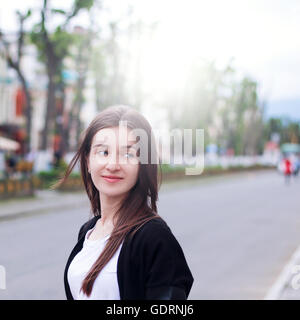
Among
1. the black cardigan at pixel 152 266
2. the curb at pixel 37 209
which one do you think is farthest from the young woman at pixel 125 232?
the curb at pixel 37 209

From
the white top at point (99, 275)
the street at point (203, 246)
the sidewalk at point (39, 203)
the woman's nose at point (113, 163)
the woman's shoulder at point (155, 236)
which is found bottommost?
the sidewalk at point (39, 203)

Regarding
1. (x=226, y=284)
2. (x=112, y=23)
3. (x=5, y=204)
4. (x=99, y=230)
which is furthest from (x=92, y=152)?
(x=112, y=23)

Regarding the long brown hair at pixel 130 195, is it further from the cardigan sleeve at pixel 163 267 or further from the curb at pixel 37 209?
the curb at pixel 37 209

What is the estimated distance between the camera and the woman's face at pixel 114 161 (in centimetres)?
168

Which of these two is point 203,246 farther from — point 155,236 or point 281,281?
point 155,236

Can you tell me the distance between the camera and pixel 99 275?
Result: 165cm

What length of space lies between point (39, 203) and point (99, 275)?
47.4 ft

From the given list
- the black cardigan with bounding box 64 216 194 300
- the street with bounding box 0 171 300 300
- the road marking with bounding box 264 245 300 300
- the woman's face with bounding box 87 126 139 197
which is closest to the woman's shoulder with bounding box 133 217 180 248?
the black cardigan with bounding box 64 216 194 300

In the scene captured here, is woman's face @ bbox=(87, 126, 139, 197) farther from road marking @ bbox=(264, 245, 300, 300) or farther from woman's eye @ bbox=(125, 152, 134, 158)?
road marking @ bbox=(264, 245, 300, 300)

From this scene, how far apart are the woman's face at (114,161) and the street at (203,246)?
14.4 ft

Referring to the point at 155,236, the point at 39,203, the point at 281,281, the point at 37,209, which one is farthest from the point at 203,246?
the point at 155,236

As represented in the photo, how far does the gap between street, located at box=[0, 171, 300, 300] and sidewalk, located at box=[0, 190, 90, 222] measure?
0.75 feet

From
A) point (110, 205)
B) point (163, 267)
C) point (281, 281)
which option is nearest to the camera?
point (163, 267)
